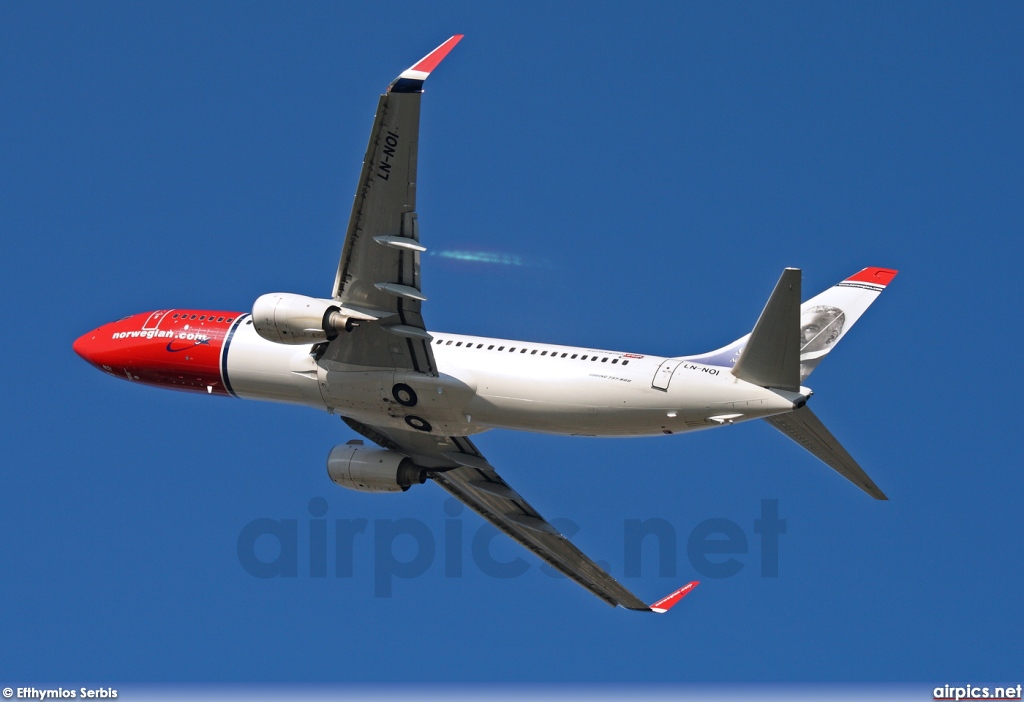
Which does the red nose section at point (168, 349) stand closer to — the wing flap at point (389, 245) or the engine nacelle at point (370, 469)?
the engine nacelle at point (370, 469)

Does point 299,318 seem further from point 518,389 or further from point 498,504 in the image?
point 498,504

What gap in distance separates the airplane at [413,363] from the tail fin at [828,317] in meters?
0.04

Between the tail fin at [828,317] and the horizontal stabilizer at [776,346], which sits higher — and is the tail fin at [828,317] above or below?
above

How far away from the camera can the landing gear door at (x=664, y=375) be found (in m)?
40.4

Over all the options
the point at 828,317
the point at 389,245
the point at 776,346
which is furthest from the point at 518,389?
the point at 828,317

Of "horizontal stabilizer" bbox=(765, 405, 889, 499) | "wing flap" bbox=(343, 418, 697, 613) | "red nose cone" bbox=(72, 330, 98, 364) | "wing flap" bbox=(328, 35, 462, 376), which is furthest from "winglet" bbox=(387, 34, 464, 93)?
"red nose cone" bbox=(72, 330, 98, 364)

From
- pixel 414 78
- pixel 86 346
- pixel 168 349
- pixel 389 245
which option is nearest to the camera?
pixel 414 78

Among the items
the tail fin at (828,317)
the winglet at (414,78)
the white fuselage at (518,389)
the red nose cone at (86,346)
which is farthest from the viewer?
the red nose cone at (86,346)

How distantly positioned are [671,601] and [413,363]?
1412 centimetres

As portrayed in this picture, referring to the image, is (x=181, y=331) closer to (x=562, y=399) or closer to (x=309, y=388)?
(x=309, y=388)

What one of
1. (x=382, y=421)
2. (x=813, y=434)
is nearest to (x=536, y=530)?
(x=382, y=421)

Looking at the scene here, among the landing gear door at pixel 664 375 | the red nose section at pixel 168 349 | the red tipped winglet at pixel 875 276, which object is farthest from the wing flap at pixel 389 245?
the red tipped winglet at pixel 875 276

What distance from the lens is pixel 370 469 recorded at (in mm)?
48312

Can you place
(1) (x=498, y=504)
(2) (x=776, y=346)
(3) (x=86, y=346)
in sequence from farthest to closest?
(1) (x=498, y=504)
(3) (x=86, y=346)
(2) (x=776, y=346)
